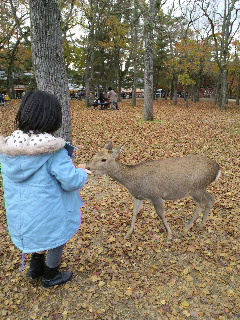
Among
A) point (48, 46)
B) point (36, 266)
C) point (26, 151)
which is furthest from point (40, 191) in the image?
point (48, 46)

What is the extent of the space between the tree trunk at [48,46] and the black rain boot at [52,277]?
13.5 ft

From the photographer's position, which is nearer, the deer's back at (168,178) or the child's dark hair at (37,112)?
the child's dark hair at (37,112)

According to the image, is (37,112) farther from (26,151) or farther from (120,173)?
(120,173)

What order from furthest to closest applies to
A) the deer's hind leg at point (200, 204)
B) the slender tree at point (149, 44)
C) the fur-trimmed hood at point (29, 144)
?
the slender tree at point (149, 44) → the deer's hind leg at point (200, 204) → the fur-trimmed hood at point (29, 144)

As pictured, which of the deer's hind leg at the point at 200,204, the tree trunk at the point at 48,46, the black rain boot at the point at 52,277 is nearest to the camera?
the black rain boot at the point at 52,277

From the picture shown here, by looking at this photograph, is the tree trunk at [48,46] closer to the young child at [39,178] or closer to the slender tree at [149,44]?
the young child at [39,178]

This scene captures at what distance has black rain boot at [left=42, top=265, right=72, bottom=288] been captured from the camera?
3350mm

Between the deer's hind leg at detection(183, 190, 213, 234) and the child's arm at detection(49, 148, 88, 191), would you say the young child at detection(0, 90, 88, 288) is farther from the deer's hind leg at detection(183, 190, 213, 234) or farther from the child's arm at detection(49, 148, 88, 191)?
the deer's hind leg at detection(183, 190, 213, 234)

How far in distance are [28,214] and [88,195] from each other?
11.7 ft

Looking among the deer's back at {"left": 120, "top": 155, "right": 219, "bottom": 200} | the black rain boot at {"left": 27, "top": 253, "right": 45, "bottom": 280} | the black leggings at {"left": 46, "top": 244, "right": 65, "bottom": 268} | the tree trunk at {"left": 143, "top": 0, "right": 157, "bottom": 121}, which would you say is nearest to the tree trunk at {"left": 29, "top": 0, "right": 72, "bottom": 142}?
the deer's back at {"left": 120, "top": 155, "right": 219, "bottom": 200}

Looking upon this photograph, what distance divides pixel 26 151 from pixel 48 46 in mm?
4109

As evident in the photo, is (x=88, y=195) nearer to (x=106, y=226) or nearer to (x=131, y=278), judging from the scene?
(x=106, y=226)

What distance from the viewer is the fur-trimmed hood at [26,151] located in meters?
2.55

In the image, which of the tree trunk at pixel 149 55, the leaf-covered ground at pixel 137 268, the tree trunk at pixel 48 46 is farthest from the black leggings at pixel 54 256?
the tree trunk at pixel 149 55
